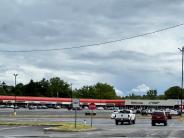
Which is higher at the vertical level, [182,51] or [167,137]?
[182,51]

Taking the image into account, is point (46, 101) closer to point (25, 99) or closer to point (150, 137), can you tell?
point (25, 99)

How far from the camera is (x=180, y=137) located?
98.7 ft

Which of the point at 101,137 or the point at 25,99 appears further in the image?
the point at 25,99

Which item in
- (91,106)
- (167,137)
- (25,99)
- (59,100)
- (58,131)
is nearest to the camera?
(167,137)

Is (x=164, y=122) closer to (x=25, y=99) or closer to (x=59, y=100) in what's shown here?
(x=25, y=99)

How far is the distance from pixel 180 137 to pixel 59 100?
6709 inches

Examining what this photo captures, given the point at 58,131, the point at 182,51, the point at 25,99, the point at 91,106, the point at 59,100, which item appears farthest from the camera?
the point at 59,100

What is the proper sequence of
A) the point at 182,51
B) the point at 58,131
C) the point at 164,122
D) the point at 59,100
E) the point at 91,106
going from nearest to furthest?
the point at 58,131 → the point at 91,106 → the point at 164,122 → the point at 182,51 → the point at 59,100

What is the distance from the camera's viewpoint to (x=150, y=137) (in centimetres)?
3003

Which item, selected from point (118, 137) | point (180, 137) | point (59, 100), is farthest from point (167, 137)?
point (59, 100)

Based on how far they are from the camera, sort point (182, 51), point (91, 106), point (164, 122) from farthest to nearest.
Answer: point (182, 51), point (164, 122), point (91, 106)

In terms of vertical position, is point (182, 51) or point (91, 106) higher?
point (182, 51)

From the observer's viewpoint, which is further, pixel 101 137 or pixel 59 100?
pixel 59 100

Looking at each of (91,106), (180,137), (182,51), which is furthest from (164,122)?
(182,51)
